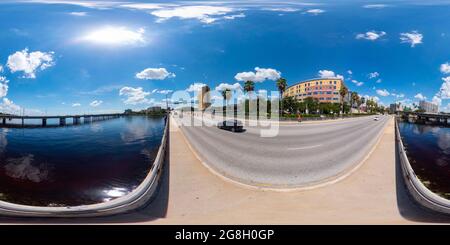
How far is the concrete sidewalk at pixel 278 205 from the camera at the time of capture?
2637mm

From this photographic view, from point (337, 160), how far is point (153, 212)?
4.75m

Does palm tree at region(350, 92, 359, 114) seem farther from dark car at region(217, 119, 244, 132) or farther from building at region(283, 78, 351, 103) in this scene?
dark car at region(217, 119, 244, 132)

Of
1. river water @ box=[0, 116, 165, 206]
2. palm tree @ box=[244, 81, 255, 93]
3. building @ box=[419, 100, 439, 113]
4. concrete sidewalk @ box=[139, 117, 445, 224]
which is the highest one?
palm tree @ box=[244, 81, 255, 93]

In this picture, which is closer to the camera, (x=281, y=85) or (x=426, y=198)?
(x=426, y=198)

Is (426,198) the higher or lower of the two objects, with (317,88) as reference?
lower

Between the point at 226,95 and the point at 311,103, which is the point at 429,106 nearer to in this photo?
the point at 311,103

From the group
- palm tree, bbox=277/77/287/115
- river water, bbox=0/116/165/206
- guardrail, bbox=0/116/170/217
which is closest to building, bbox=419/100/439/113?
palm tree, bbox=277/77/287/115

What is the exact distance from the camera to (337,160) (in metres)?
5.70

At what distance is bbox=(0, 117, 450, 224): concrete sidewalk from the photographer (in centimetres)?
264

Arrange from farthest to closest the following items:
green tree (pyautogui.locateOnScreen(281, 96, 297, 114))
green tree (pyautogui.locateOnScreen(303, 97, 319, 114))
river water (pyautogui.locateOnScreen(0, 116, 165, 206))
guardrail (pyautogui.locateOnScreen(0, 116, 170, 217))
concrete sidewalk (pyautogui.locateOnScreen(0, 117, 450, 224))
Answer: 1. river water (pyautogui.locateOnScreen(0, 116, 165, 206))
2. green tree (pyautogui.locateOnScreen(303, 97, 319, 114))
3. green tree (pyautogui.locateOnScreen(281, 96, 297, 114))
4. concrete sidewalk (pyautogui.locateOnScreen(0, 117, 450, 224))
5. guardrail (pyautogui.locateOnScreen(0, 116, 170, 217))

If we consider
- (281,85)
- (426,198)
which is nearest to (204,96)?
(281,85)

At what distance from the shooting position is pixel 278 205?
3.03 meters
